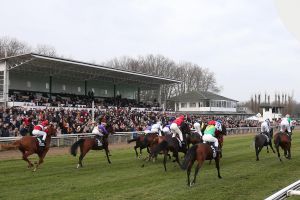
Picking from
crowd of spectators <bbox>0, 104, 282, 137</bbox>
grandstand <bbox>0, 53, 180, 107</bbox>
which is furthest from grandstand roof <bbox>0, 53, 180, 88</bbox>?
crowd of spectators <bbox>0, 104, 282, 137</bbox>

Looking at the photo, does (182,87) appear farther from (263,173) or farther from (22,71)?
(263,173)

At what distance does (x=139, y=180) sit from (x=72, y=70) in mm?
26575

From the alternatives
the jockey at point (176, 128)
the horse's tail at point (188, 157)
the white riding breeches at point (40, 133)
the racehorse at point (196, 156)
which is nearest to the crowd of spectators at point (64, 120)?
the jockey at point (176, 128)

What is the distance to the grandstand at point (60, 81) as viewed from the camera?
102 feet

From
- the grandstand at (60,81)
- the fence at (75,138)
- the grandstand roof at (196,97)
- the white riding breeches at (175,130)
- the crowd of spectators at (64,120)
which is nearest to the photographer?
the white riding breeches at (175,130)

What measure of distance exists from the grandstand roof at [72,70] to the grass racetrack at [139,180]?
56.1 ft

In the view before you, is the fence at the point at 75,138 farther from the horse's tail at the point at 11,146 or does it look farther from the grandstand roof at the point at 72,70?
the grandstand roof at the point at 72,70

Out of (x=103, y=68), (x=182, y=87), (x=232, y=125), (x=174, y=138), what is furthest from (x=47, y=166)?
(x=182, y=87)

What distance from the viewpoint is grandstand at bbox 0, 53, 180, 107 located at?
3122 centimetres

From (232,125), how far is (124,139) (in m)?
16.9

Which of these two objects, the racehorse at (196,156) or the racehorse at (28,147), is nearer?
the racehorse at (196,156)

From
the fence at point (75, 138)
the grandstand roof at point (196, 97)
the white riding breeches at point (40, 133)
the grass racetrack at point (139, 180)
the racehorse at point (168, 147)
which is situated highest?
the grandstand roof at point (196, 97)

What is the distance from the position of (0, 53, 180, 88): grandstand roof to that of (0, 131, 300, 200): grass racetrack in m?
17.1

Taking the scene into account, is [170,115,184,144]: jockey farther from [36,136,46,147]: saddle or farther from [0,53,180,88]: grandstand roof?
[0,53,180,88]: grandstand roof
